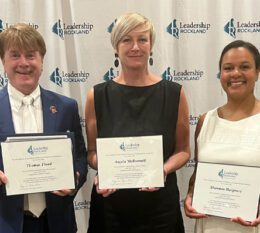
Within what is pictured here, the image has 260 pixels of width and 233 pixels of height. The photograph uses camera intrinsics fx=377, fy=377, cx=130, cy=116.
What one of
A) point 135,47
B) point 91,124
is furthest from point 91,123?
point 135,47

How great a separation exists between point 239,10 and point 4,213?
200 cm

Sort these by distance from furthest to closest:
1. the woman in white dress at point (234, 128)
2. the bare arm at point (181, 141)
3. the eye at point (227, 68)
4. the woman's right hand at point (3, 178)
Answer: the bare arm at point (181, 141) < the eye at point (227, 68) < the woman in white dress at point (234, 128) < the woman's right hand at point (3, 178)

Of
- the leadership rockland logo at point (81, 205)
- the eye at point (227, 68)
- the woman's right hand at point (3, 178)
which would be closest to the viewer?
the woman's right hand at point (3, 178)

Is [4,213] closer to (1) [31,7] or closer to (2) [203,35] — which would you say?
(1) [31,7]

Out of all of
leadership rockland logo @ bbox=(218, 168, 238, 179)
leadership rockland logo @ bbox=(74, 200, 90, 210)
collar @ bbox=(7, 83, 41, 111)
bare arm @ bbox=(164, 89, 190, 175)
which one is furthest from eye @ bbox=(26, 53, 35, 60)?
leadership rockland logo @ bbox=(74, 200, 90, 210)

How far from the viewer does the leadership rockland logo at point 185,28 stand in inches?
103

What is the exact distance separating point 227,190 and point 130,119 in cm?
57

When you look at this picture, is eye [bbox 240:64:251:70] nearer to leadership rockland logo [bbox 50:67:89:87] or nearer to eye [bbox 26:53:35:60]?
eye [bbox 26:53:35:60]

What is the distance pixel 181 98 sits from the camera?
1934mm

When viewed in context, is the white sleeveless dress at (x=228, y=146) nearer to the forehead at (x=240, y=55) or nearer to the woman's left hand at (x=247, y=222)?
the woman's left hand at (x=247, y=222)

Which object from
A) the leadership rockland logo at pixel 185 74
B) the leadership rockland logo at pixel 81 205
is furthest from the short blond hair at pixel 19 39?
the leadership rockland logo at pixel 81 205

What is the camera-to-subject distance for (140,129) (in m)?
1.84

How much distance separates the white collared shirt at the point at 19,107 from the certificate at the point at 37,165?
0.10 metres

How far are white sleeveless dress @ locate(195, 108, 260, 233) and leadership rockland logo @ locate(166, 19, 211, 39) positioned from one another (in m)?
0.96
